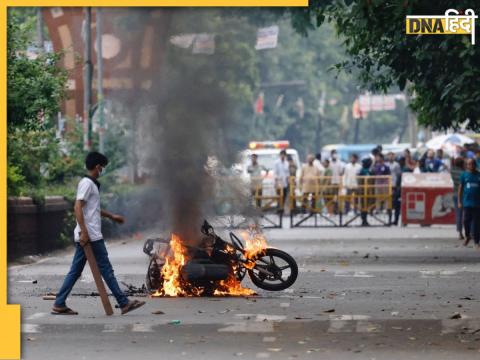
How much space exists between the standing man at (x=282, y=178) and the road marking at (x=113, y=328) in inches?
872

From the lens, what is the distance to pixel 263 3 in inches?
633

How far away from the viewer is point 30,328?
1394 centimetres

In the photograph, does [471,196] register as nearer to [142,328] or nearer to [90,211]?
[90,211]

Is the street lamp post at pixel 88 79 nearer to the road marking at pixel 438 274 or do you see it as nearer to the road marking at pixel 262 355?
the road marking at pixel 438 274

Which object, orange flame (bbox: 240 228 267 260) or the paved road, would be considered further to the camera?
orange flame (bbox: 240 228 267 260)

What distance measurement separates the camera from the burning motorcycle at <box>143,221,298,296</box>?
16.7 meters

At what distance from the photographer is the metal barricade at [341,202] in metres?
36.3

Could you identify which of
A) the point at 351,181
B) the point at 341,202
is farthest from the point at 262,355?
the point at 351,181

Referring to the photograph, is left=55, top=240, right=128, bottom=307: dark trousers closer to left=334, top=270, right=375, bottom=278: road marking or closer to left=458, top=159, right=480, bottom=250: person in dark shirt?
left=334, top=270, right=375, bottom=278: road marking

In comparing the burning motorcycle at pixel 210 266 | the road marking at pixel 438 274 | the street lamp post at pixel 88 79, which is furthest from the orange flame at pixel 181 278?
the street lamp post at pixel 88 79

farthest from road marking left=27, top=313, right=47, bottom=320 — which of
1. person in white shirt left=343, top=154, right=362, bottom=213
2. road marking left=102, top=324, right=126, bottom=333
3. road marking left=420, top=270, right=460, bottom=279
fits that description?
person in white shirt left=343, top=154, right=362, bottom=213

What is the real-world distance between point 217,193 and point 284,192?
19895 mm

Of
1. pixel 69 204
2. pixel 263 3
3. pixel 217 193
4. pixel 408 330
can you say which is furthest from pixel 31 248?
pixel 408 330

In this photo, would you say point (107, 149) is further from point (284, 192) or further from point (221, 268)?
point (221, 268)
